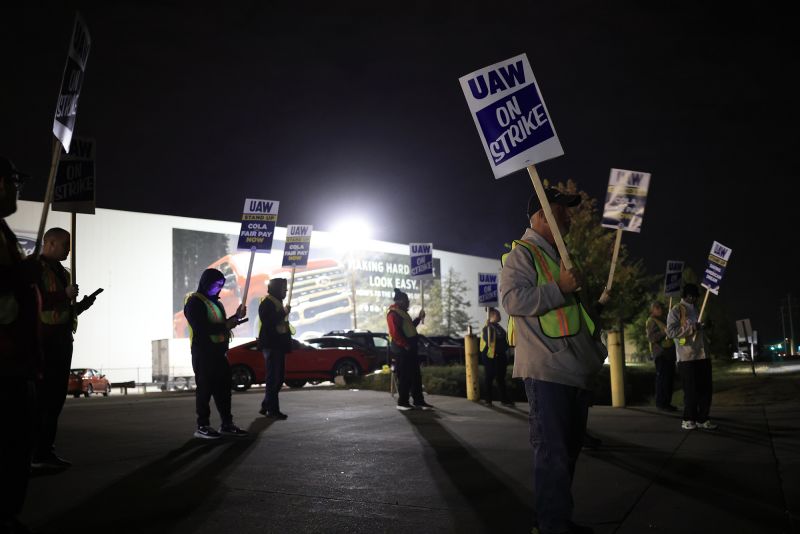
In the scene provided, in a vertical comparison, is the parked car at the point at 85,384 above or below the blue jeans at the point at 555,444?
below

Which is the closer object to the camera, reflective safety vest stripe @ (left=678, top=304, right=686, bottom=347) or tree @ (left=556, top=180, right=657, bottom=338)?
reflective safety vest stripe @ (left=678, top=304, right=686, bottom=347)

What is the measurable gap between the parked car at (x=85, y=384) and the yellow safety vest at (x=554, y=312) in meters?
25.8

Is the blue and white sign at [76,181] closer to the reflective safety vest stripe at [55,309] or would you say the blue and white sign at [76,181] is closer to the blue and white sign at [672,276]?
the reflective safety vest stripe at [55,309]

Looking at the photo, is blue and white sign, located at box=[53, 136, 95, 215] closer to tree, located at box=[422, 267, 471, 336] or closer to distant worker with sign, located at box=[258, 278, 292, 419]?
distant worker with sign, located at box=[258, 278, 292, 419]

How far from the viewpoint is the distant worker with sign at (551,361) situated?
3.69 meters

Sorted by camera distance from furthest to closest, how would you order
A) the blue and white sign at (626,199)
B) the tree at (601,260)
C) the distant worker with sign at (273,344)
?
the tree at (601,260) < the distant worker with sign at (273,344) < the blue and white sign at (626,199)

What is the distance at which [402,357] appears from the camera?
11.7 meters

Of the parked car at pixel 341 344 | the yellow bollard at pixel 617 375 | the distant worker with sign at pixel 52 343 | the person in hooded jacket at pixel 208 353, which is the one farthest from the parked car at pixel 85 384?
the distant worker with sign at pixel 52 343

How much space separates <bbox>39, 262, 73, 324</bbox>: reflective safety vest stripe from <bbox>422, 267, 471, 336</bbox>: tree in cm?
5162

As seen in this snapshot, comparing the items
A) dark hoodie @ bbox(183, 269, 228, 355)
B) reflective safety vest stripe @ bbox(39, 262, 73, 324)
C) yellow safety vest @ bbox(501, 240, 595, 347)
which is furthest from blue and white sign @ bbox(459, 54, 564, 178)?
dark hoodie @ bbox(183, 269, 228, 355)

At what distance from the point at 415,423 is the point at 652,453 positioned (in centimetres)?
344

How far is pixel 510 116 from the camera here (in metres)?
5.05

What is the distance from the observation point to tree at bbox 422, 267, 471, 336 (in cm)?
5853

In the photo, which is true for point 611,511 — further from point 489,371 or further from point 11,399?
point 489,371
